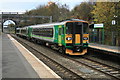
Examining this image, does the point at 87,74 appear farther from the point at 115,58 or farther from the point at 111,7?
the point at 111,7

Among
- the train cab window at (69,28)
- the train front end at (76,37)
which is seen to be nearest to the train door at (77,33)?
the train front end at (76,37)

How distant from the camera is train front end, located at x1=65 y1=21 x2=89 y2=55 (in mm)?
14781

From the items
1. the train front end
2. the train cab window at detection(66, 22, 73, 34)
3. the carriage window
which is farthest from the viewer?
the carriage window

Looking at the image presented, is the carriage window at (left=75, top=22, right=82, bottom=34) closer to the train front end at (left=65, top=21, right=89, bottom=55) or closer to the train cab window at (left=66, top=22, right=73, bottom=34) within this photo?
the train front end at (left=65, top=21, right=89, bottom=55)

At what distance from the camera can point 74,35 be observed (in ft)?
49.0

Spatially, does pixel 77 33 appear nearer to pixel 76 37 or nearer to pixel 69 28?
pixel 76 37

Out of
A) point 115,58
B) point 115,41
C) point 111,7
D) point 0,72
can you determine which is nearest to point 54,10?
point 111,7

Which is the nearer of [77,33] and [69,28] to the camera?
[69,28]

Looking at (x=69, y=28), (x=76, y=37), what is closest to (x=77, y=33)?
(x=76, y=37)

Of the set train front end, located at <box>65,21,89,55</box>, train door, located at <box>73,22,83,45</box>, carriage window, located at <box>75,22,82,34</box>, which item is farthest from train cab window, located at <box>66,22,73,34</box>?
carriage window, located at <box>75,22,82,34</box>

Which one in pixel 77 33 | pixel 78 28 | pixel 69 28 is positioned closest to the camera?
pixel 69 28

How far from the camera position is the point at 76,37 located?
1496 centimetres

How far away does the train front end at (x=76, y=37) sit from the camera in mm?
14781

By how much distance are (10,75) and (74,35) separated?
826cm
